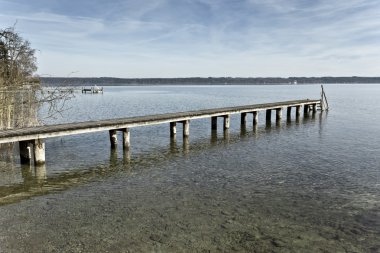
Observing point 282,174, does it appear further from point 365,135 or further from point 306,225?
point 365,135

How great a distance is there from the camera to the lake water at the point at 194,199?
7637mm

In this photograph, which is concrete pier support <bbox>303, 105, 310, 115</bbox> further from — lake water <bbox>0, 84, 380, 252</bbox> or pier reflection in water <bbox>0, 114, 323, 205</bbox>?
lake water <bbox>0, 84, 380, 252</bbox>

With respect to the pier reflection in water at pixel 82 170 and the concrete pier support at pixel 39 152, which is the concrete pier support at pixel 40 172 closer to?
the pier reflection in water at pixel 82 170

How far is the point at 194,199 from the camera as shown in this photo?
1038 cm

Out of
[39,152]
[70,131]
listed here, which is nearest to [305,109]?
[70,131]

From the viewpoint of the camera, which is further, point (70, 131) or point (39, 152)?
point (70, 131)

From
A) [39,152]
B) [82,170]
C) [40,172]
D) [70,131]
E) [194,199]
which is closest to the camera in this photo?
[194,199]

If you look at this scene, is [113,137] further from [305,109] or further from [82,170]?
[305,109]

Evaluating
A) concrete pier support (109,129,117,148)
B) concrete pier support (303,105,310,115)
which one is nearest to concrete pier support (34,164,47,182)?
concrete pier support (109,129,117,148)

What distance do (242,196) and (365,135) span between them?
1627cm

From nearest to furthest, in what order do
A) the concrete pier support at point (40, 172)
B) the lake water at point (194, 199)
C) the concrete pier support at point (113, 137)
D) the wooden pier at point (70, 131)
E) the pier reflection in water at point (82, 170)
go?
the lake water at point (194, 199) < the pier reflection in water at point (82, 170) < the concrete pier support at point (40, 172) < the wooden pier at point (70, 131) < the concrete pier support at point (113, 137)

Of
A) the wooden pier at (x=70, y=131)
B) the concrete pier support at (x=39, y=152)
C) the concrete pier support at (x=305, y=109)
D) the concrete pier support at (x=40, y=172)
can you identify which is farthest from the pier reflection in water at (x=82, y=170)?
the concrete pier support at (x=305, y=109)

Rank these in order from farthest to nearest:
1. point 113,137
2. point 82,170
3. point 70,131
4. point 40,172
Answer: point 113,137
point 70,131
point 82,170
point 40,172

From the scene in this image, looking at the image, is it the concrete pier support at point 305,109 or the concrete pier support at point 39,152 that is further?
the concrete pier support at point 305,109
